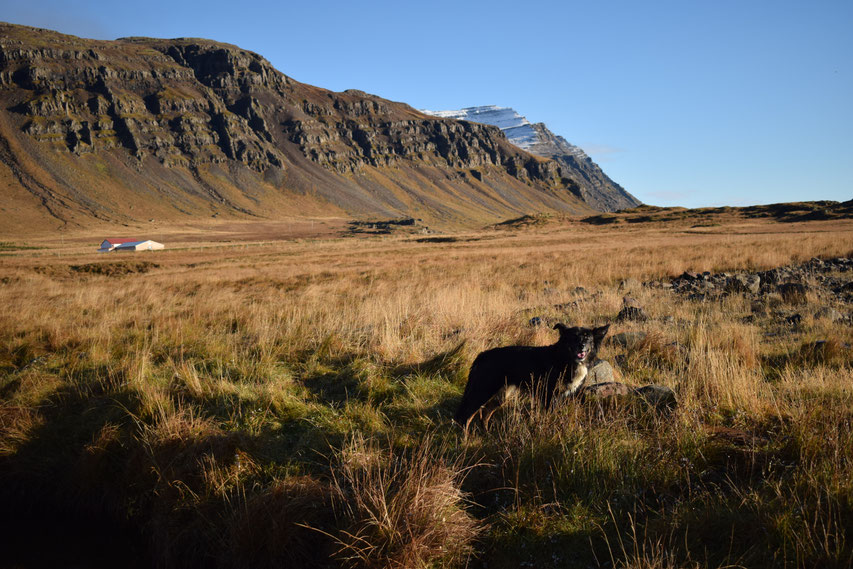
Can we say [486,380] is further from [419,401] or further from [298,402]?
[298,402]

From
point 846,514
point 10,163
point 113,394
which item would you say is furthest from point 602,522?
point 10,163

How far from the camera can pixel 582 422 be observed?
13.4 ft

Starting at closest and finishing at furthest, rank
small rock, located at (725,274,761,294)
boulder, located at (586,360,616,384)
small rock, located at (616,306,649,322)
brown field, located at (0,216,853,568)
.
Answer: brown field, located at (0,216,853,568) < boulder, located at (586,360,616,384) < small rock, located at (616,306,649,322) < small rock, located at (725,274,761,294)

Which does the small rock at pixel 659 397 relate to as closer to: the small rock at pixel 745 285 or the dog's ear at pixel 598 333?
the dog's ear at pixel 598 333

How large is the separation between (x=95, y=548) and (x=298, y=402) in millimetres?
2217

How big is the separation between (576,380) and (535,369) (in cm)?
41

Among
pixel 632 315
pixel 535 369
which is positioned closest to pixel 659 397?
pixel 535 369

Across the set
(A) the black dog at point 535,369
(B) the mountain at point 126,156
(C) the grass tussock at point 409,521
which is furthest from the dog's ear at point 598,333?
(B) the mountain at point 126,156

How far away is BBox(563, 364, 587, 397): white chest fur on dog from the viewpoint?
175 inches

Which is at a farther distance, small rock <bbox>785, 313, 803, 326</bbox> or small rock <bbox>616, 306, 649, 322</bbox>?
small rock <bbox>616, 306, 649, 322</bbox>

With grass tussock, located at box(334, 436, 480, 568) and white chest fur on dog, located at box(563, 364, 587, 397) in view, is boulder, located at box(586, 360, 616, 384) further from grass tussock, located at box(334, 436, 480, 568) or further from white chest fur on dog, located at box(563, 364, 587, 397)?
grass tussock, located at box(334, 436, 480, 568)

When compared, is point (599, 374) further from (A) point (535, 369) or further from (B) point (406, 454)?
(B) point (406, 454)

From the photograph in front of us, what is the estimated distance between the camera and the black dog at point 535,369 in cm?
436

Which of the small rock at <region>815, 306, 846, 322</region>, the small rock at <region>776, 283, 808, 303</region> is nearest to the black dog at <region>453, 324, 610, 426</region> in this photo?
the small rock at <region>815, 306, 846, 322</region>
